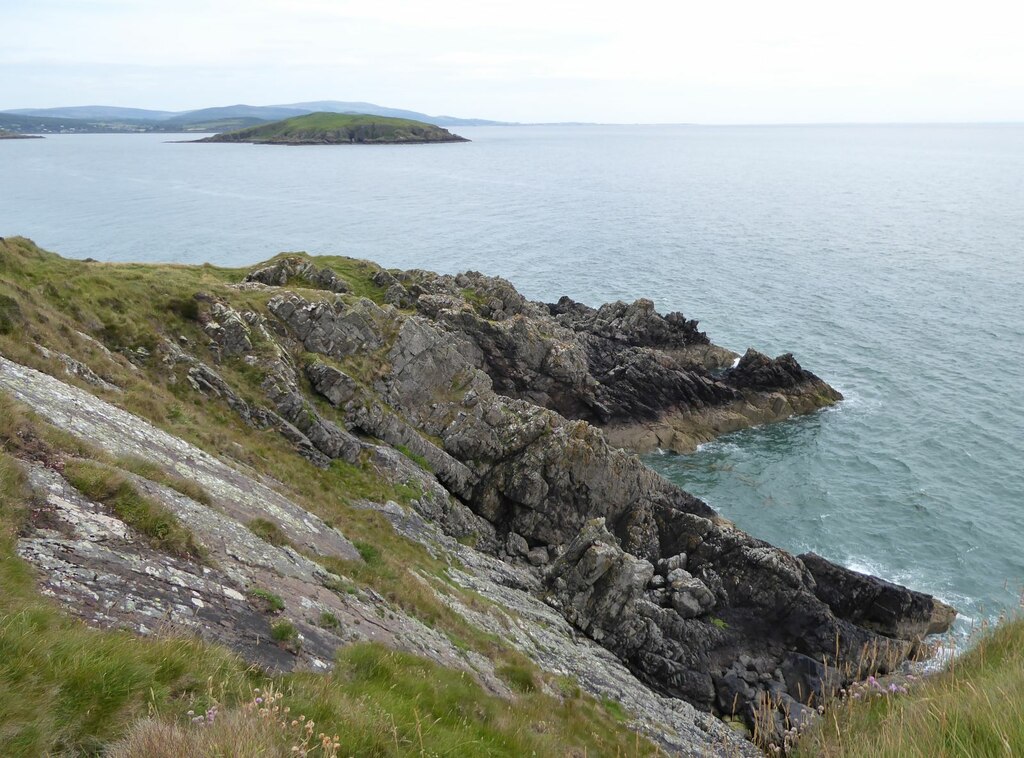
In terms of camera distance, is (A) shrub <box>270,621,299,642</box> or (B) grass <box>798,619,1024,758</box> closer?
(B) grass <box>798,619,1024,758</box>

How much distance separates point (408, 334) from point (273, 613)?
102 ft

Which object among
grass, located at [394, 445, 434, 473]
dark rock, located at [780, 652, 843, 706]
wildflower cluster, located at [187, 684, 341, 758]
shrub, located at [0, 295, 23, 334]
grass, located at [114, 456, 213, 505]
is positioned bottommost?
dark rock, located at [780, 652, 843, 706]

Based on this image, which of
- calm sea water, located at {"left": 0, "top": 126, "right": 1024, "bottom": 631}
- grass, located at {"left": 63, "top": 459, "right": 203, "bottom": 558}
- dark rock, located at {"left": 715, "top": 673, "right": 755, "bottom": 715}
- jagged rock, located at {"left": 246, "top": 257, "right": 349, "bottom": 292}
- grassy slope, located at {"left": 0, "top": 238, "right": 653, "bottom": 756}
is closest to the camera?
grassy slope, located at {"left": 0, "top": 238, "right": 653, "bottom": 756}

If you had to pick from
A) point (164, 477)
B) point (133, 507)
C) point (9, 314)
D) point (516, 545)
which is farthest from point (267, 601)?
point (516, 545)

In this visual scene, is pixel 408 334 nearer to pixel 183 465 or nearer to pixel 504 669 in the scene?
pixel 183 465

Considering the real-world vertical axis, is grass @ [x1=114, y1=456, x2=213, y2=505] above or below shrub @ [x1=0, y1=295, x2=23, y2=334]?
below

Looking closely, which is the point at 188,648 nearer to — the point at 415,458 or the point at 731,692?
the point at 731,692

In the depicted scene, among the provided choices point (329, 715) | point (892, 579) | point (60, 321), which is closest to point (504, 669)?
point (329, 715)

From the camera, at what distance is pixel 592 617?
2927 centimetres

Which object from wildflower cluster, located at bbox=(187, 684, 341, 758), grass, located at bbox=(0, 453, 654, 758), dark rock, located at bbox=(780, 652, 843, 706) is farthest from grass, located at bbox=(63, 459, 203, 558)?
dark rock, located at bbox=(780, 652, 843, 706)

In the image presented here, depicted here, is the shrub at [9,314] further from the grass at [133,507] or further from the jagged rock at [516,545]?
the jagged rock at [516,545]

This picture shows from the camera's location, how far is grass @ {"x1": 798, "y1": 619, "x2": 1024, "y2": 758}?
5.45 metres

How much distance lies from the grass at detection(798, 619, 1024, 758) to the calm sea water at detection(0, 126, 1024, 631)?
14.4ft

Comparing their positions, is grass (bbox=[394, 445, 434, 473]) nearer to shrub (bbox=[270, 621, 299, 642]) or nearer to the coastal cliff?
the coastal cliff
